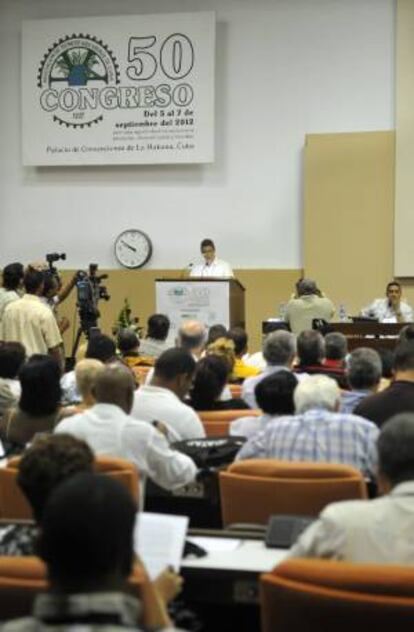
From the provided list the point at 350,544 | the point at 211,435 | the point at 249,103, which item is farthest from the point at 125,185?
the point at 350,544

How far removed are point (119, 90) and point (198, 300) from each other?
3.98 m

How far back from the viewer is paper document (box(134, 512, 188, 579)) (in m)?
2.03

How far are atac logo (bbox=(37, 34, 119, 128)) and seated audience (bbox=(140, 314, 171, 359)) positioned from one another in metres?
5.25

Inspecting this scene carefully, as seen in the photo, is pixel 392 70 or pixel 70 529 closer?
pixel 70 529

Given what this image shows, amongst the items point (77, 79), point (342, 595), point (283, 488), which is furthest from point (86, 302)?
point (342, 595)

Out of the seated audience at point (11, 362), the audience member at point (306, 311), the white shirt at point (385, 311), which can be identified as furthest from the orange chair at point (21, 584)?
the white shirt at point (385, 311)

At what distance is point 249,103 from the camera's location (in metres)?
11.2

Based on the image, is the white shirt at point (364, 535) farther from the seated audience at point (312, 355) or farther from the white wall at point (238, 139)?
the white wall at point (238, 139)

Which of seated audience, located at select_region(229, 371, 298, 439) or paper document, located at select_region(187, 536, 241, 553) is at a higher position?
seated audience, located at select_region(229, 371, 298, 439)

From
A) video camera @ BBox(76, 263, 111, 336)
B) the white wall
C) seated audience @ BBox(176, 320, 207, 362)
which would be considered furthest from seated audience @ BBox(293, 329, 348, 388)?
the white wall

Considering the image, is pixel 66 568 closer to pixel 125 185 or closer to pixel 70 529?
pixel 70 529

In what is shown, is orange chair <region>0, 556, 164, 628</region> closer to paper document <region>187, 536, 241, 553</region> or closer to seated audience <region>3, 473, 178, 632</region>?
seated audience <region>3, 473, 178, 632</region>

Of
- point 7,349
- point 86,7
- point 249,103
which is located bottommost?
point 7,349

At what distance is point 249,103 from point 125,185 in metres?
1.92
